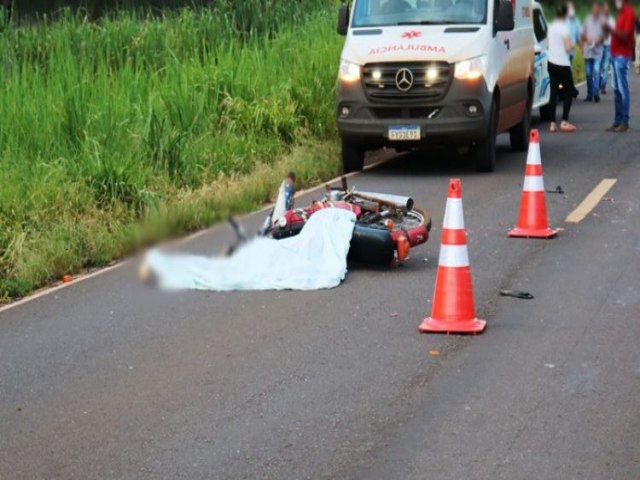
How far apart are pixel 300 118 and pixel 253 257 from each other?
818 centimetres

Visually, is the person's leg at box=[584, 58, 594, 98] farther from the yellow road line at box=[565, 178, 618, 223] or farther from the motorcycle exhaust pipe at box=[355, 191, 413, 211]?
the motorcycle exhaust pipe at box=[355, 191, 413, 211]

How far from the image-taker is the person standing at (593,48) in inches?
1040

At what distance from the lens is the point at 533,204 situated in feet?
41.4

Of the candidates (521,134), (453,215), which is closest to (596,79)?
(521,134)

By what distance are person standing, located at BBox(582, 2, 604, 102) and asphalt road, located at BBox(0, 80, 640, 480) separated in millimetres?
14720

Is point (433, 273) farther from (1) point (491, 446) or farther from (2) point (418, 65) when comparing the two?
(2) point (418, 65)

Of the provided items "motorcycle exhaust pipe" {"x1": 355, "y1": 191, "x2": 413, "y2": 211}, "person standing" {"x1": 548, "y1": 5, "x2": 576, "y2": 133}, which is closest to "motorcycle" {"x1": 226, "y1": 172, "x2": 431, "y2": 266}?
"motorcycle exhaust pipe" {"x1": 355, "y1": 191, "x2": 413, "y2": 211}

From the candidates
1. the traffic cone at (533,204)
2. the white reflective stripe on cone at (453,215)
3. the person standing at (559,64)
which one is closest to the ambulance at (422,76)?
the traffic cone at (533,204)

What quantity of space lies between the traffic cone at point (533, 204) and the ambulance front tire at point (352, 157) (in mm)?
5040

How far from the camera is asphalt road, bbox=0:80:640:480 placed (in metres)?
6.66

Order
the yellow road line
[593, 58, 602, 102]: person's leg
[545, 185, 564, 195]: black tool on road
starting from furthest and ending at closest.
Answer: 1. [593, 58, 602, 102]: person's leg
2. [545, 185, 564, 195]: black tool on road
3. the yellow road line

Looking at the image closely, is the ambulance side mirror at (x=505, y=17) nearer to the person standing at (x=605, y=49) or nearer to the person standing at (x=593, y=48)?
the person standing at (x=605, y=49)

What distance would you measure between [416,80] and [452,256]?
7779mm

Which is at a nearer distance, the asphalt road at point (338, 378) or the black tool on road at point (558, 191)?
the asphalt road at point (338, 378)
